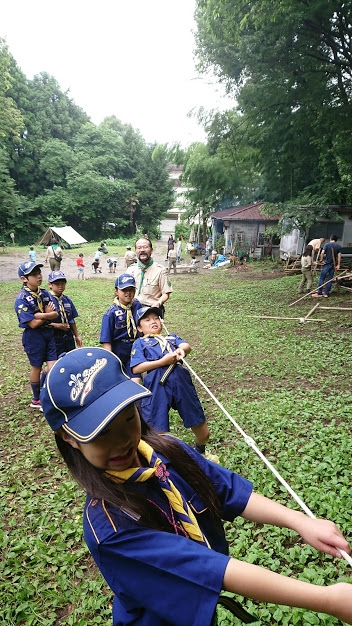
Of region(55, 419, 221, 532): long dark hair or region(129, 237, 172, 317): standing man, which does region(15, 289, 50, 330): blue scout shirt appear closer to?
region(129, 237, 172, 317): standing man

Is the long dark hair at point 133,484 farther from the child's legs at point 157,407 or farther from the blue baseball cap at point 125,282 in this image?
the blue baseball cap at point 125,282

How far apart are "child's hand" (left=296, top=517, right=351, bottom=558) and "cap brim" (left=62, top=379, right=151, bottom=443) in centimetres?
85

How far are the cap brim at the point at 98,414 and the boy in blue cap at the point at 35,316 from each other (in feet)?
12.9

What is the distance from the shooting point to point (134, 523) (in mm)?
1086

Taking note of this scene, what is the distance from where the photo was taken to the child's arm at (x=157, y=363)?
328 cm

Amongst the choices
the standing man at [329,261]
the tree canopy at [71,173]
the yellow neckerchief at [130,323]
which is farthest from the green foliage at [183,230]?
the yellow neckerchief at [130,323]

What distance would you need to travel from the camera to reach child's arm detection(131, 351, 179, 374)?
328cm

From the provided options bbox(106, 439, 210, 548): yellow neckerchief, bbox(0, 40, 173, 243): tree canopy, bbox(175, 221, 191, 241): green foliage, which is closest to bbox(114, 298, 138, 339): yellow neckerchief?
bbox(106, 439, 210, 548): yellow neckerchief

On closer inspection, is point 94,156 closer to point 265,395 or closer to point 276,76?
point 276,76

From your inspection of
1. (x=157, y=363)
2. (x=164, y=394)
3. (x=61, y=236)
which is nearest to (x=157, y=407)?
(x=164, y=394)

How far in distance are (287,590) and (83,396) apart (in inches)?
31.3

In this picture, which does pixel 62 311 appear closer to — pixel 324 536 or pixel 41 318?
pixel 41 318

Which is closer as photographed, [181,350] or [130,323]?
[181,350]

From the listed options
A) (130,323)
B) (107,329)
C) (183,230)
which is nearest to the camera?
(107,329)
